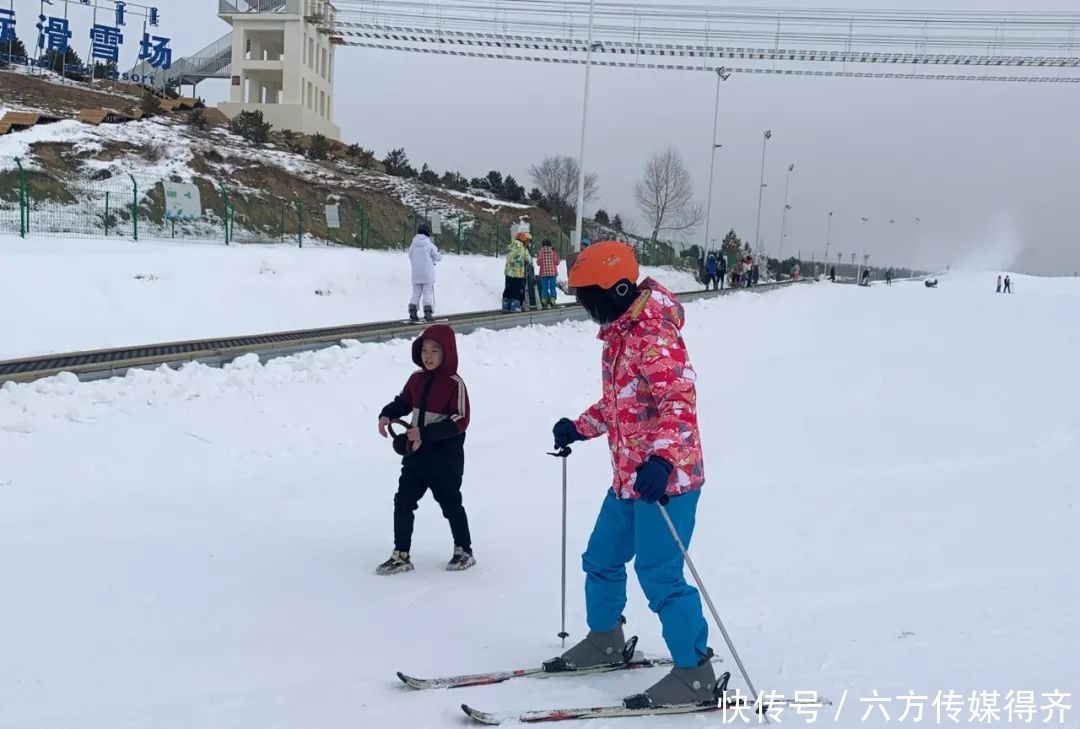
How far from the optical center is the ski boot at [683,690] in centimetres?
375

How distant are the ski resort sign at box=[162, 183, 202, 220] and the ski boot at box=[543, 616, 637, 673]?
71.9 ft

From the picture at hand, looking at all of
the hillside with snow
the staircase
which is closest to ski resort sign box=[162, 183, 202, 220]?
the hillside with snow

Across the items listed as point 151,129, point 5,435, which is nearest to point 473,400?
point 5,435

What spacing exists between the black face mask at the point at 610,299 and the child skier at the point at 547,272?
17482 millimetres

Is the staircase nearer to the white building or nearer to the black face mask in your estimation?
the white building

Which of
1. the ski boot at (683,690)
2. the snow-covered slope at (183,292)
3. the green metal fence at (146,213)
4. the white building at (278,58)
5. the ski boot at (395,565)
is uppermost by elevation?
the white building at (278,58)

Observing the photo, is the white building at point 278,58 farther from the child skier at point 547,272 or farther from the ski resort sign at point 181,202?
the child skier at point 547,272

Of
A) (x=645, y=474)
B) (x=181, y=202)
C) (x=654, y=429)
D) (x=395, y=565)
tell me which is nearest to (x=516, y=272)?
(x=181, y=202)

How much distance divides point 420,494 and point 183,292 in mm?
14695

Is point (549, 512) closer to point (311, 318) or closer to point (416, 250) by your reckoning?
point (416, 250)

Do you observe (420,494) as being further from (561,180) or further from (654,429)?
(561,180)

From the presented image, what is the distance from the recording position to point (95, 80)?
5419cm

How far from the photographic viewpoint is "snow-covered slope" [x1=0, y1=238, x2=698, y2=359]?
50.2ft

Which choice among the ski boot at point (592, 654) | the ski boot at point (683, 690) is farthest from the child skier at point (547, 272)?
the ski boot at point (683, 690)
